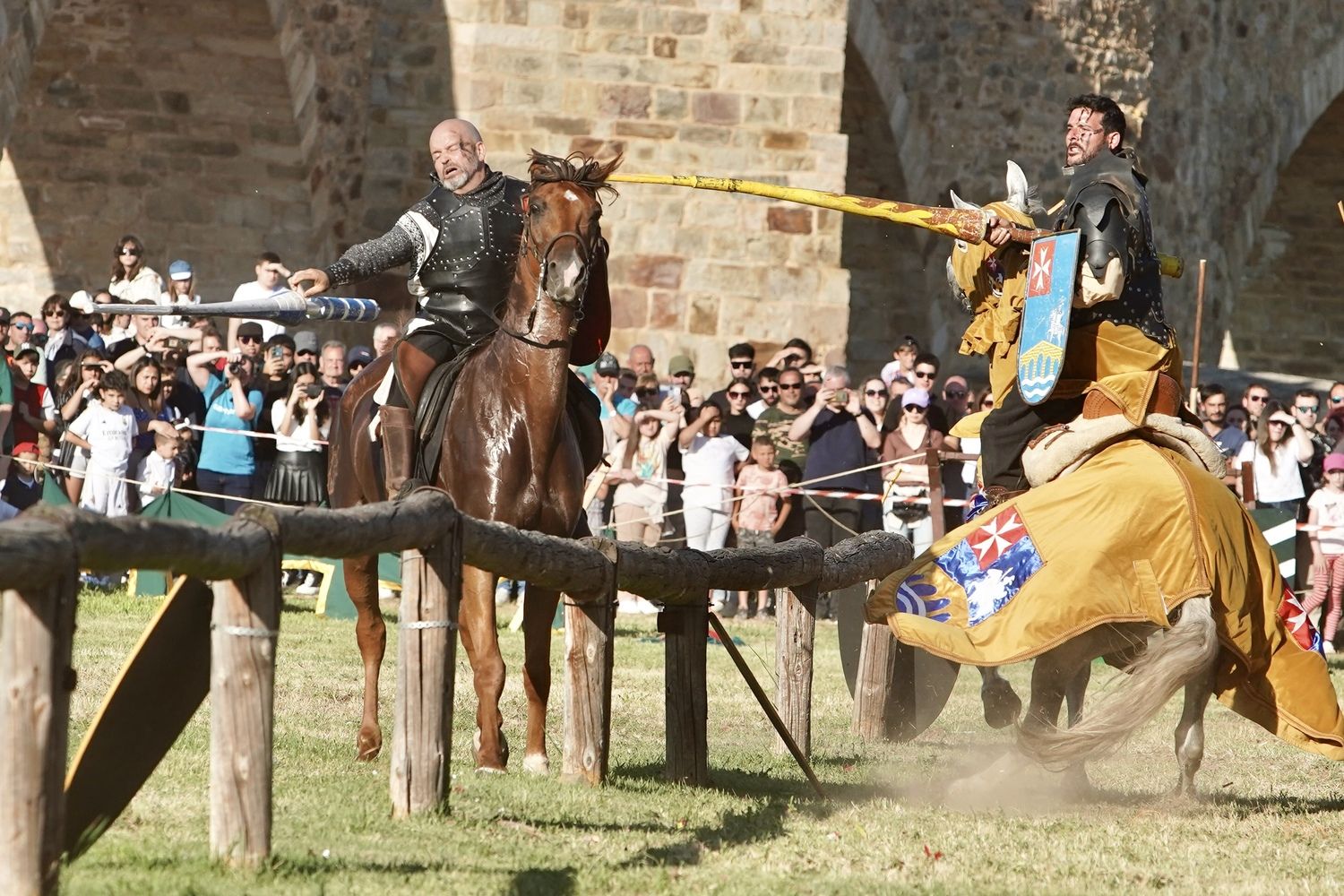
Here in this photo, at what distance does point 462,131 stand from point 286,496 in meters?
6.39

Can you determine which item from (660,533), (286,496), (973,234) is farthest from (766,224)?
(973,234)

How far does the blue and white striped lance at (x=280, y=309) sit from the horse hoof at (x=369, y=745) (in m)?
1.60

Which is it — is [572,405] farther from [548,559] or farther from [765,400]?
[765,400]

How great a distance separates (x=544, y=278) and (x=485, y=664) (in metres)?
1.37

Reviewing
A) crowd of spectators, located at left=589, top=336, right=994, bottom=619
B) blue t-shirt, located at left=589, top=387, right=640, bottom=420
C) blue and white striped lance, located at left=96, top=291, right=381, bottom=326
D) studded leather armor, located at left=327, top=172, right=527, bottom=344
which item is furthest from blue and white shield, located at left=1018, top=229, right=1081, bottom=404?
blue t-shirt, located at left=589, top=387, right=640, bottom=420

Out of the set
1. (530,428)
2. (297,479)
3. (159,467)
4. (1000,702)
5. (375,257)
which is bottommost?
(297,479)

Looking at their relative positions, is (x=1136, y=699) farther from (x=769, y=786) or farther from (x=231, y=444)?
(x=231, y=444)

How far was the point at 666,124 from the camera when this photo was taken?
17719mm

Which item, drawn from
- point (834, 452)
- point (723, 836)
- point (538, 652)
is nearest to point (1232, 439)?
point (834, 452)

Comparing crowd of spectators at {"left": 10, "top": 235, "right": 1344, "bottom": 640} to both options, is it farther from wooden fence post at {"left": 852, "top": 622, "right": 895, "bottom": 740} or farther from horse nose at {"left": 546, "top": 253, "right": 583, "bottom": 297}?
horse nose at {"left": 546, "top": 253, "right": 583, "bottom": 297}

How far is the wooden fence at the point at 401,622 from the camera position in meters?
4.14

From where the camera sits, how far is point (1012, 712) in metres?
8.38

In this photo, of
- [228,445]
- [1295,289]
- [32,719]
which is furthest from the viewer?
[1295,289]

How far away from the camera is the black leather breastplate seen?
817 cm
